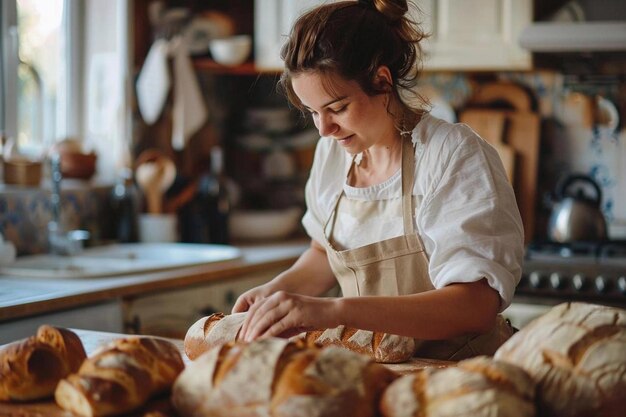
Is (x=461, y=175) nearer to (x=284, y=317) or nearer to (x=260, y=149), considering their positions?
(x=284, y=317)

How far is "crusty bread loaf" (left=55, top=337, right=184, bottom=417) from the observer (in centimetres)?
101

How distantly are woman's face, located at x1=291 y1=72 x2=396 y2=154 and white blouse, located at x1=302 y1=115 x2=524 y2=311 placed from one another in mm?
91

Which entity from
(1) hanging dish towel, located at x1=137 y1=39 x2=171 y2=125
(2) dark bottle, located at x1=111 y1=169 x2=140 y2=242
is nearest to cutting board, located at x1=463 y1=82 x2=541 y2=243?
(1) hanging dish towel, located at x1=137 y1=39 x2=171 y2=125

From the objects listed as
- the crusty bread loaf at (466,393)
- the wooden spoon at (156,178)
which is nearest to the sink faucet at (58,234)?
the wooden spoon at (156,178)

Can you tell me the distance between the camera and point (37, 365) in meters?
1.13

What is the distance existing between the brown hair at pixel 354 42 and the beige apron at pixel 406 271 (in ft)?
0.57

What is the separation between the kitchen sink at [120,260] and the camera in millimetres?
2462

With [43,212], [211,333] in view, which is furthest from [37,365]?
[43,212]

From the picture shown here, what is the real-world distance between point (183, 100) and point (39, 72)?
0.52 metres

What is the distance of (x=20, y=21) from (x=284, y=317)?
A: 2194 mm

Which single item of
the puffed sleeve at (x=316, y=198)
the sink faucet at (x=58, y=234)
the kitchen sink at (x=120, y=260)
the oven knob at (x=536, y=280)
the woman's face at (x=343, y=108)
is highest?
the woman's face at (x=343, y=108)

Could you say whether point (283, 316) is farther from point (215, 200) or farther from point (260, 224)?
point (260, 224)

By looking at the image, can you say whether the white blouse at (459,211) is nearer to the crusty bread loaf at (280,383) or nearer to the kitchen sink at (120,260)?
the crusty bread loaf at (280,383)

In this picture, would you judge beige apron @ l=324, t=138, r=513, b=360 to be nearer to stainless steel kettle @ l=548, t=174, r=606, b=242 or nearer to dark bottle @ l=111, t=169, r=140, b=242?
stainless steel kettle @ l=548, t=174, r=606, b=242
